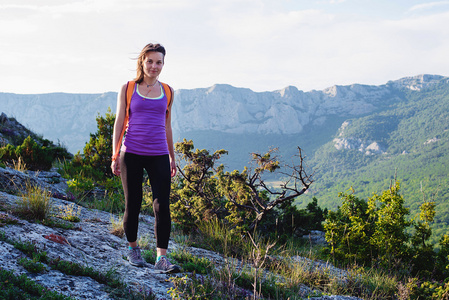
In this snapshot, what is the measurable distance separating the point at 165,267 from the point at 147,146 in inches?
49.8

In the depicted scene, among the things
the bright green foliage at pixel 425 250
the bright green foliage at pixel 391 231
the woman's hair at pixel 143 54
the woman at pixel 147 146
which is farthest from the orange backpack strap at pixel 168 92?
the bright green foliage at pixel 425 250

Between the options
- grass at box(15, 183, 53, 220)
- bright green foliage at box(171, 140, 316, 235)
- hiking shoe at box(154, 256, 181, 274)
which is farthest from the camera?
bright green foliage at box(171, 140, 316, 235)

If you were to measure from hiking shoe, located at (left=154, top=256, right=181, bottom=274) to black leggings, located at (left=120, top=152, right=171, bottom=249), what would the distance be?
0.14 m

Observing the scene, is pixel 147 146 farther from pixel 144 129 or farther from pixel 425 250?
pixel 425 250

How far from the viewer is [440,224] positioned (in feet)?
262

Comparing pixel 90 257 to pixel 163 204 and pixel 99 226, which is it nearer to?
pixel 163 204

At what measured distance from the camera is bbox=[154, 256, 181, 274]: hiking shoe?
3221mm

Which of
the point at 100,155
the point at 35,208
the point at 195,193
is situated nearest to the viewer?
the point at 35,208

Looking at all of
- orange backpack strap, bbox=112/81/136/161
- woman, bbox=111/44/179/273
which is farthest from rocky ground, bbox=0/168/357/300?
orange backpack strap, bbox=112/81/136/161

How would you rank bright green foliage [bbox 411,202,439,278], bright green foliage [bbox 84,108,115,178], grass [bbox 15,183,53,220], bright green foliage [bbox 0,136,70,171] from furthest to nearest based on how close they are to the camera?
bright green foliage [bbox 84,108,115,178] → bright green foliage [bbox 0,136,70,171] → bright green foliage [bbox 411,202,439,278] → grass [bbox 15,183,53,220]

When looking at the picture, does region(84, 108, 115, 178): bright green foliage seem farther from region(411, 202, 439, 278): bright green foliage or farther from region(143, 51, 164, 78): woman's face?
region(411, 202, 439, 278): bright green foliage

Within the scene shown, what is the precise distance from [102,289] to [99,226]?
2.30 meters

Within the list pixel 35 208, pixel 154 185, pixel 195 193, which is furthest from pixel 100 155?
pixel 154 185

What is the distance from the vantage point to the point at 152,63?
3332mm
